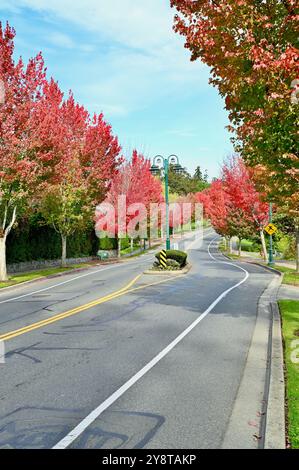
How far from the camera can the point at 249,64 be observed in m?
8.22

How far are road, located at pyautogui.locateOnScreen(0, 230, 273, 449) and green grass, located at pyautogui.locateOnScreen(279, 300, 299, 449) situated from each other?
79 centimetres

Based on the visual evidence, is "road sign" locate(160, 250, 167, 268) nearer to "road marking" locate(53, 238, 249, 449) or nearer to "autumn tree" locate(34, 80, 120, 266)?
"autumn tree" locate(34, 80, 120, 266)

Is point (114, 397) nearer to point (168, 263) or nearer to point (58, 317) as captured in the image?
point (58, 317)

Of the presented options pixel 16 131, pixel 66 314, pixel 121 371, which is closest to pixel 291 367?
pixel 121 371

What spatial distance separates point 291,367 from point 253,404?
1.67 metres

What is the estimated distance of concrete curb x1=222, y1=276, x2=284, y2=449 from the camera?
4.89 metres

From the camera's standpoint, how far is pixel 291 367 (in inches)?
289

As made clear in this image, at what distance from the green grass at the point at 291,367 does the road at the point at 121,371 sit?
0.79 m

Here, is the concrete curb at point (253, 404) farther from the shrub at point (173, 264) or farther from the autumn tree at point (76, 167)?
the autumn tree at point (76, 167)

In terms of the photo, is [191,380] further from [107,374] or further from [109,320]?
[109,320]

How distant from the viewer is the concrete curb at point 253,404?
16.1ft

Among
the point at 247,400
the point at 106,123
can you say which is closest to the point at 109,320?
the point at 247,400

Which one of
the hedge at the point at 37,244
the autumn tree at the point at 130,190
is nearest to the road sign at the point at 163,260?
the hedge at the point at 37,244

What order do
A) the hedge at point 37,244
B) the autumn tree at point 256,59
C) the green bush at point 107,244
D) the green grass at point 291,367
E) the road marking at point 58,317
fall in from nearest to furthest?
the green grass at point 291,367 → the autumn tree at point 256,59 → the road marking at point 58,317 → the hedge at point 37,244 → the green bush at point 107,244
